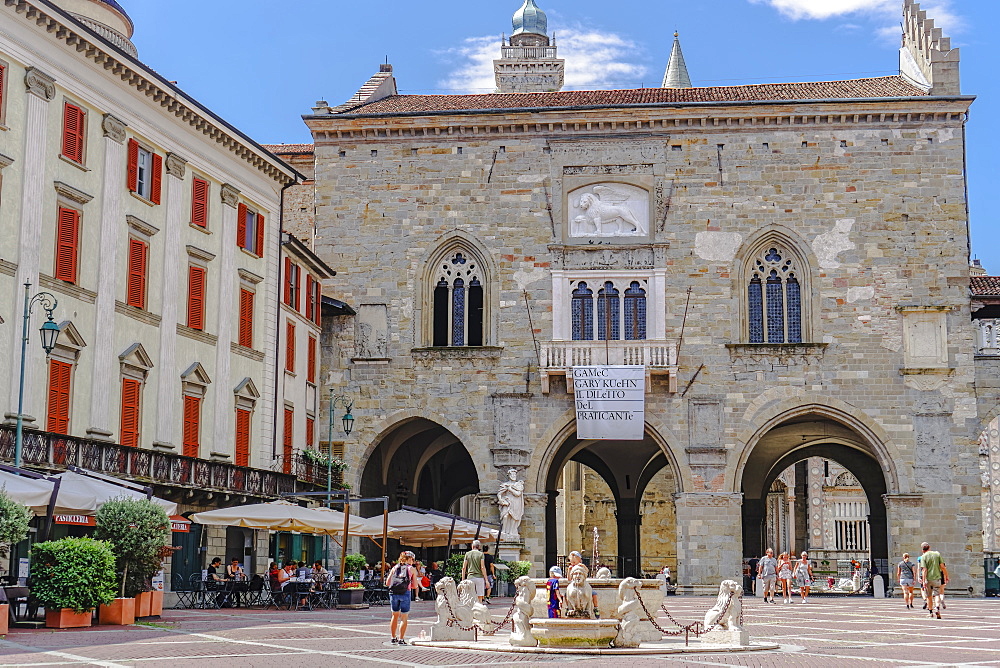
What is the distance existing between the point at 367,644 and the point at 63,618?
4.85 meters

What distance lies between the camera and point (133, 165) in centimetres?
3072

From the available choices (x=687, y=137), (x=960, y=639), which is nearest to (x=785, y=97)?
(x=687, y=137)

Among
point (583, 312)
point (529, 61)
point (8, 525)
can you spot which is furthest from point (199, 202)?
point (529, 61)

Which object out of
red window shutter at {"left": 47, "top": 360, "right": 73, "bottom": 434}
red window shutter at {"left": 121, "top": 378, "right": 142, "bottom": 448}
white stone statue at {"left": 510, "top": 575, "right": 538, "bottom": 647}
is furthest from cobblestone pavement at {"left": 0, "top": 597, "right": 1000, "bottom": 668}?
red window shutter at {"left": 121, "top": 378, "right": 142, "bottom": 448}

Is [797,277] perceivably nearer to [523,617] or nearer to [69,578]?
[523,617]

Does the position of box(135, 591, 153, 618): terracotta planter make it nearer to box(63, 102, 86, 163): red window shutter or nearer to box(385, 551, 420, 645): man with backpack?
box(385, 551, 420, 645): man with backpack

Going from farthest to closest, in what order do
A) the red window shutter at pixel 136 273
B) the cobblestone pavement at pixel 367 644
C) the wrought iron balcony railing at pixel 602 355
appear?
the wrought iron balcony railing at pixel 602 355
the red window shutter at pixel 136 273
the cobblestone pavement at pixel 367 644

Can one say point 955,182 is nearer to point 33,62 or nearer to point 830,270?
point 830,270

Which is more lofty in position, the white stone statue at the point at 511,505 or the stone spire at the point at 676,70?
the stone spire at the point at 676,70

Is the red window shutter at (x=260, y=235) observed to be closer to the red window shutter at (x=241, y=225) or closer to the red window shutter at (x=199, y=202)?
the red window shutter at (x=241, y=225)

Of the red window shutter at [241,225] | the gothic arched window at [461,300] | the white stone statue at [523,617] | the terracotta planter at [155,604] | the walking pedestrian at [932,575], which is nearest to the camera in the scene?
the white stone statue at [523,617]

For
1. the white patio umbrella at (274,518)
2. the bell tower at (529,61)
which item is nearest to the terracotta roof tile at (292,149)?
the white patio umbrella at (274,518)

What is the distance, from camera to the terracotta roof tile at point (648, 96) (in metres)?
42.5

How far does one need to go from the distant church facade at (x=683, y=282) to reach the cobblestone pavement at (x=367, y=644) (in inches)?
528
